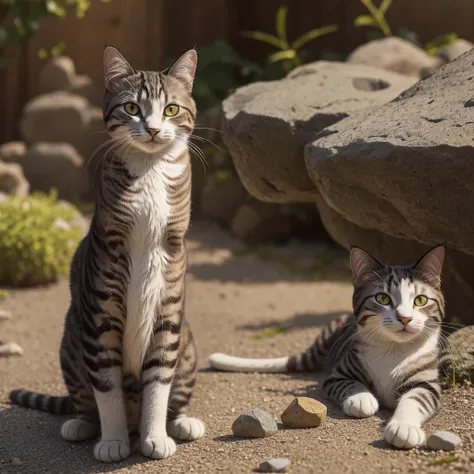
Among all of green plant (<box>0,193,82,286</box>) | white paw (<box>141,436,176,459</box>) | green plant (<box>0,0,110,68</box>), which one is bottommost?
white paw (<box>141,436,176,459</box>)

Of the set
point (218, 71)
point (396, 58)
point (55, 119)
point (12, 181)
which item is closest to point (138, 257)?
point (396, 58)

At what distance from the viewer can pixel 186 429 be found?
146 inches

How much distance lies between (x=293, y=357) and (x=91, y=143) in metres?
5.85

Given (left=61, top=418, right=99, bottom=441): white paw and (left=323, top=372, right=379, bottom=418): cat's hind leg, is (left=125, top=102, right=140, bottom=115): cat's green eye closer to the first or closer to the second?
(left=61, top=418, right=99, bottom=441): white paw

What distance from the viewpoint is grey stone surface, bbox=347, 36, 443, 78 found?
7984mm

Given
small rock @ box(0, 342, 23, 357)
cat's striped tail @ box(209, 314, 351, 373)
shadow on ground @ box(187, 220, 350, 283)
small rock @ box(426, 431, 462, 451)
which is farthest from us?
shadow on ground @ box(187, 220, 350, 283)

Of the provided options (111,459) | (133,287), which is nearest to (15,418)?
(111,459)

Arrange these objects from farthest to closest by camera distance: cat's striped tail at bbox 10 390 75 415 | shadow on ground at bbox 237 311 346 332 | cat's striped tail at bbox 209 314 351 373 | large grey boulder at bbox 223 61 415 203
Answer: shadow on ground at bbox 237 311 346 332
large grey boulder at bbox 223 61 415 203
cat's striped tail at bbox 209 314 351 373
cat's striped tail at bbox 10 390 75 415

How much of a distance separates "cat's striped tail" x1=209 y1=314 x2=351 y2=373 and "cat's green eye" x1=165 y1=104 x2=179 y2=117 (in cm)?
176

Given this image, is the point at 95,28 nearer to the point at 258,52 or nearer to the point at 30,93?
the point at 30,93

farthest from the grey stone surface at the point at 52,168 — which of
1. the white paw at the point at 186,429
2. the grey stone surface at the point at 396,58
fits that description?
Answer: the white paw at the point at 186,429

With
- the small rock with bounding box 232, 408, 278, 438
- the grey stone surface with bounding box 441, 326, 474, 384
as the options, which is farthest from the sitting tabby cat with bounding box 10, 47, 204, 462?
the grey stone surface with bounding box 441, 326, 474, 384

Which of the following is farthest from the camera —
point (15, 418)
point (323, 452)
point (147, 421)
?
point (15, 418)

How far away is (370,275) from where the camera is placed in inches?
152
